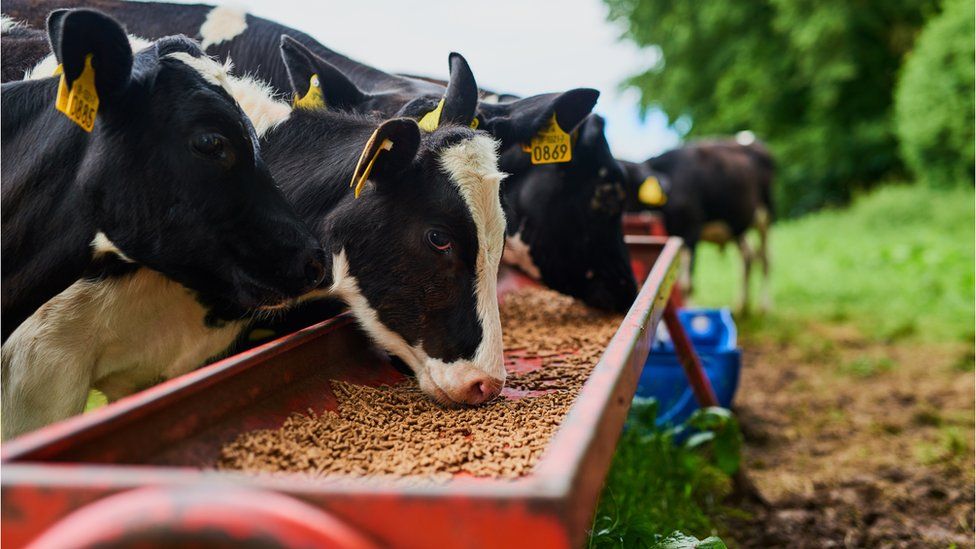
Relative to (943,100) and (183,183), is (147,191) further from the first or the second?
(943,100)

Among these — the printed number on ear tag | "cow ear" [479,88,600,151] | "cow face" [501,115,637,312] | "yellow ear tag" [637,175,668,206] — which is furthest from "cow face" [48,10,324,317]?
"yellow ear tag" [637,175,668,206]

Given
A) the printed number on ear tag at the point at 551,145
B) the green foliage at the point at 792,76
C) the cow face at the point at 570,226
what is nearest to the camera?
the printed number on ear tag at the point at 551,145

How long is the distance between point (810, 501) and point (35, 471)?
357 centimetres

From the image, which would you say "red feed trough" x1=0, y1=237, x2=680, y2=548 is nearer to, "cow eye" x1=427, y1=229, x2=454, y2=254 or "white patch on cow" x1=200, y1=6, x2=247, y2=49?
"cow eye" x1=427, y1=229, x2=454, y2=254

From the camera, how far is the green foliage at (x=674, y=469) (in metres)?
3.32

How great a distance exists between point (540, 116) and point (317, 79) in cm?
90

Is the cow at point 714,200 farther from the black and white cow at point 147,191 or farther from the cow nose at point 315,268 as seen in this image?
the black and white cow at point 147,191

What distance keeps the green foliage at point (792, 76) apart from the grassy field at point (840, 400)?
744 cm

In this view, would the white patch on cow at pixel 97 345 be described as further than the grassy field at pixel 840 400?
No

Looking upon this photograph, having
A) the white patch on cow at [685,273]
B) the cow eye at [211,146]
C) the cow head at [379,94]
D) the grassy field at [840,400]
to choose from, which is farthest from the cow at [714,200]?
the cow eye at [211,146]

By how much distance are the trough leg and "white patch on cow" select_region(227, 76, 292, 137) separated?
1.98 metres

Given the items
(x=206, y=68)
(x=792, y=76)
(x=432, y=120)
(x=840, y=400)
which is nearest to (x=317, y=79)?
(x=432, y=120)

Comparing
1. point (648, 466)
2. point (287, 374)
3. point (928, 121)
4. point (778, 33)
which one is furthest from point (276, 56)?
point (778, 33)

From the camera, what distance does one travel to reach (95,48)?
1.96 m
